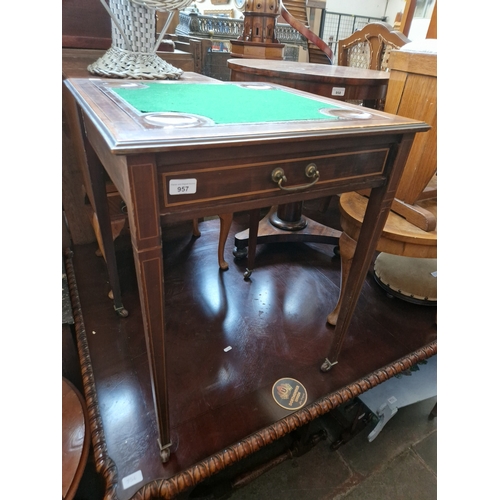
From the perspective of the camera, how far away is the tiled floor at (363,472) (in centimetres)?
96

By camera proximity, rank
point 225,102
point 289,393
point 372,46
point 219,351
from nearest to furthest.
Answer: point 225,102 → point 289,393 → point 219,351 → point 372,46

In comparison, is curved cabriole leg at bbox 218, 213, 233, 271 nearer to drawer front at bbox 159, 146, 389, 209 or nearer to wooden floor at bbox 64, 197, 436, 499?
wooden floor at bbox 64, 197, 436, 499

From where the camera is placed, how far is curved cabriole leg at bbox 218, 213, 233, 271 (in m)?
1.18

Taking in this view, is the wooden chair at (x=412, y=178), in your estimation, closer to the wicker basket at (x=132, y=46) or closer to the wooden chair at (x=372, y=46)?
the wicker basket at (x=132, y=46)

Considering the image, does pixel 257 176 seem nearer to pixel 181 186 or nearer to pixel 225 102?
pixel 181 186

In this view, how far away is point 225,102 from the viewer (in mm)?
678

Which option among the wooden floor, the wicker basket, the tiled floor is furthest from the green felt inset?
the tiled floor

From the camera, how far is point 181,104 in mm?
628

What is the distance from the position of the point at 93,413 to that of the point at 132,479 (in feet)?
0.56

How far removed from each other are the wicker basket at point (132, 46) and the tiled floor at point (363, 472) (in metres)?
1.14

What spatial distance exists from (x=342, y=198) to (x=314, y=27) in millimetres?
5293

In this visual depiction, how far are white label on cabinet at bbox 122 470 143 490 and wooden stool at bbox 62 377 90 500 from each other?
0.28 feet

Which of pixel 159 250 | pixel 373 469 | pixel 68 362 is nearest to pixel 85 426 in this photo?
pixel 68 362

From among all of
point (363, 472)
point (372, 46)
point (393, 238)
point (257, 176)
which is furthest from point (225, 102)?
point (372, 46)
